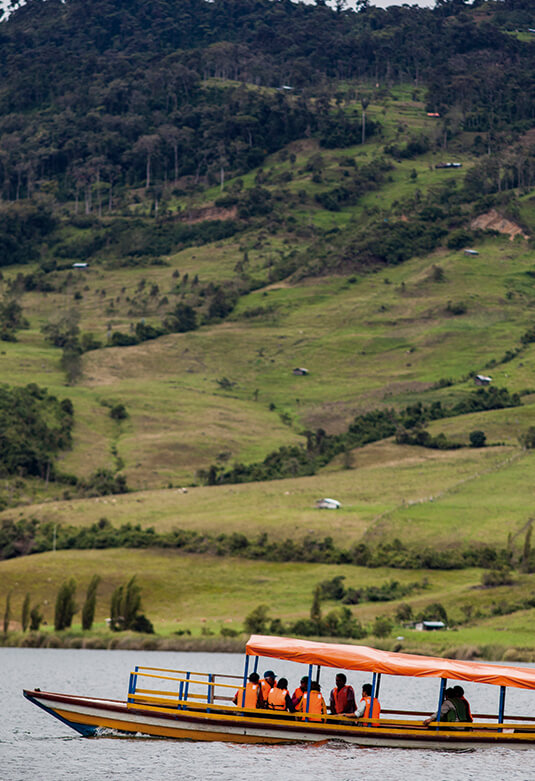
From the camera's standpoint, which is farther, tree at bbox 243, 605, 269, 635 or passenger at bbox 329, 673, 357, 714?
tree at bbox 243, 605, 269, 635

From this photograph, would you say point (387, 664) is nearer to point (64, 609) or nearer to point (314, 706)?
point (314, 706)

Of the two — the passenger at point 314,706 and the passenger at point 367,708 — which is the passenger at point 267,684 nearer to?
the passenger at point 314,706

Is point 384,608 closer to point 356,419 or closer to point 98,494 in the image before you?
point 98,494

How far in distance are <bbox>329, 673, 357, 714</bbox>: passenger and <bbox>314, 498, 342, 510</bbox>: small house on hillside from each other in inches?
3930

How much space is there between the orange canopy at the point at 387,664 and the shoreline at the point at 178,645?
4619 cm

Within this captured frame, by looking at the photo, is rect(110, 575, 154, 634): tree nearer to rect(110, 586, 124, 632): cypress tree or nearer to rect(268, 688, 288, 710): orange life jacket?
rect(110, 586, 124, 632): cypress tree

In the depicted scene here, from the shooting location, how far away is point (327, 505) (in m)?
146

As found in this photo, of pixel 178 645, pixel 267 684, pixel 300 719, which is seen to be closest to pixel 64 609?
pixel 178 645

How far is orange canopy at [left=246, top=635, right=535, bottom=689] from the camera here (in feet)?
142

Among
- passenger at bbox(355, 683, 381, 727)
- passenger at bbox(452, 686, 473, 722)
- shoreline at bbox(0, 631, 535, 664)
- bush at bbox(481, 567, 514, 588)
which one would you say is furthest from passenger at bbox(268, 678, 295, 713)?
bush at bbox(481, 567, 514, 588)

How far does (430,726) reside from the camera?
43719mm

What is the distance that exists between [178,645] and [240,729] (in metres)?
53.0

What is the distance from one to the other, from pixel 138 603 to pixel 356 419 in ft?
311

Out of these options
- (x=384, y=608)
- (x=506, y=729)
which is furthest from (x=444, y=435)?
(x=506, y=729)
